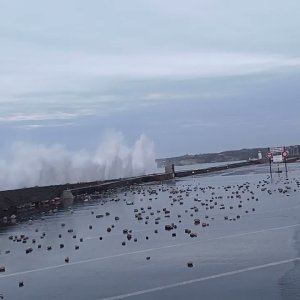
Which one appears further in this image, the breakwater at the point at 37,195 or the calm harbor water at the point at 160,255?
the breakwater at the point at 37,195

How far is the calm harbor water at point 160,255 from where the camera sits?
16.6 meters

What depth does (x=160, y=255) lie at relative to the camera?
21.3 m

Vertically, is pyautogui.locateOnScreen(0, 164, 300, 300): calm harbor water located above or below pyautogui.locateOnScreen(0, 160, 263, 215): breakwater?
below

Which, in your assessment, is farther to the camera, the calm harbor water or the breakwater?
the breakwater

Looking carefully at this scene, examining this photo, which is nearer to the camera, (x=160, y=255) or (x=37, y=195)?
(x=160, y=255)

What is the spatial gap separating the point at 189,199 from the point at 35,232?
1719 cm

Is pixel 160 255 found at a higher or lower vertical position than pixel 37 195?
lower

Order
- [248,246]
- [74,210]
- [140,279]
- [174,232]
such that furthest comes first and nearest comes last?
1. [74,210]
2. [174,232]
3. [248,246]
4. [140,279]

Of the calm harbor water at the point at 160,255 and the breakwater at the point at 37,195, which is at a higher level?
the breakwater at the point at 37,195

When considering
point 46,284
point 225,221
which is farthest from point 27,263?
point 225,221

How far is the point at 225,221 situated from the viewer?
97.6 ft

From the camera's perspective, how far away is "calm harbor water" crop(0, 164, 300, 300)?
16562 mm

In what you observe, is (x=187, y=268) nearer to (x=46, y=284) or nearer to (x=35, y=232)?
(x=46, y=284)

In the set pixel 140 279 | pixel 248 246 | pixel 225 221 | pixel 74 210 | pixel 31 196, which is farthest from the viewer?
pixel 31 196
